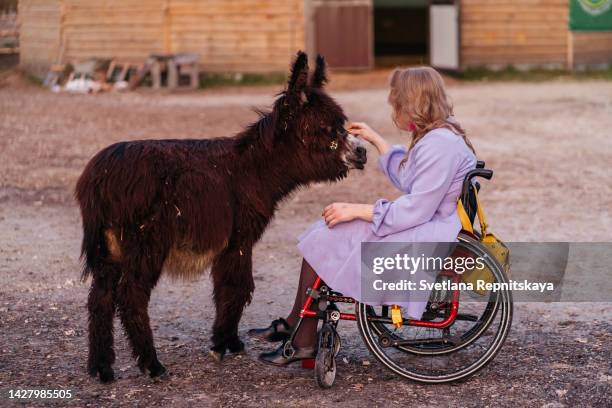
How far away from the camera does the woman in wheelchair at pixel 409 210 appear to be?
4.32 m

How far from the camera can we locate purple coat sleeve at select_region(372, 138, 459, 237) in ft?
14.1

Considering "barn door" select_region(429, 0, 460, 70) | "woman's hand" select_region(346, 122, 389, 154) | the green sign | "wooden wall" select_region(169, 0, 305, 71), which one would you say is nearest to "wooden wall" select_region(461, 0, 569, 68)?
the green sign

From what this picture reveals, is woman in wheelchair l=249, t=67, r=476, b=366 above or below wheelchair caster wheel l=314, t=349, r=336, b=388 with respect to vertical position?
above

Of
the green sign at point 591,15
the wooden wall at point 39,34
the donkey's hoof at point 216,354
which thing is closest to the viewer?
the donkey's hoof at point 216,354

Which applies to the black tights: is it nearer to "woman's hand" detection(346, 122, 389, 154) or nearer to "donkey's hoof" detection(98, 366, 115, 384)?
"woman's hand" detection(346, 122, 389, 154)

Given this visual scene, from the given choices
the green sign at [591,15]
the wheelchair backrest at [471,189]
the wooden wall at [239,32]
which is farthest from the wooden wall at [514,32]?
the wheelchair backrest at [471,189]

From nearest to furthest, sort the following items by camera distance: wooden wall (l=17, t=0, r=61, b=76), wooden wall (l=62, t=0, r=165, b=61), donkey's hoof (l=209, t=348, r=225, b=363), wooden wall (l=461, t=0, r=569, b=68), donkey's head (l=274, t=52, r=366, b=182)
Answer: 1. donkey's head (l=274, t=52, r=366, b=182)
2. donkey's hoof (l=209, t=348, r=225, b=363)
3. wooden wall (l=461, t=0, r=569, b=68)
4. wooden wall (l=62, t=0, r=165, b=61)
5. wooden wall (l=17, t=0, r=61, b=76)

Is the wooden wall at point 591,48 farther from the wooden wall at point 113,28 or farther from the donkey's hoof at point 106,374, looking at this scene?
the donkey's hoof at point 106,374

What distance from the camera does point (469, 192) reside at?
4492 millimetres

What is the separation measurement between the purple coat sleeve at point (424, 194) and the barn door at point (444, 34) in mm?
16741

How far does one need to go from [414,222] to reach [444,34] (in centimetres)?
1732

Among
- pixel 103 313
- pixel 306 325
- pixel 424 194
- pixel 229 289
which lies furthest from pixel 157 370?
pixel 424 194

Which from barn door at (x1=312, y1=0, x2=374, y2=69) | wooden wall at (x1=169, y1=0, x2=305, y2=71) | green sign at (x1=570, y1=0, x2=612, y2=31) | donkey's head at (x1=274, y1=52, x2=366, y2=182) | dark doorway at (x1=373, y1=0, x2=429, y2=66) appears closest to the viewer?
donkey's head at (x1=274, y1=52, x2=366, y2=182)

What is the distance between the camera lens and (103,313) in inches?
174
